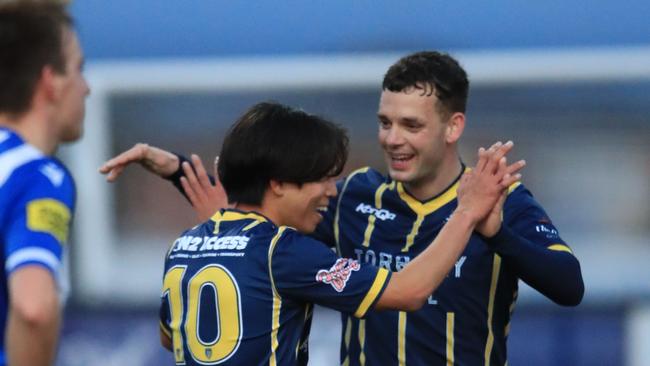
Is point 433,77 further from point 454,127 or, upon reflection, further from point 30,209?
point 30,209

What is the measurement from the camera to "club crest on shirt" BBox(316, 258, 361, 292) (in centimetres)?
334

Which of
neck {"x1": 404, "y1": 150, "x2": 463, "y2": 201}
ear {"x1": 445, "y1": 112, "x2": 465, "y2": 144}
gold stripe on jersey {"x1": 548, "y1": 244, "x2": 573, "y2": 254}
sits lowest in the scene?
gold stripe on jersey {"x1": 548, "y1": 244, "x2": 573, "y2": 254}

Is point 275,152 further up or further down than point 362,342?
further up

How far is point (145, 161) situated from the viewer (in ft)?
13.4

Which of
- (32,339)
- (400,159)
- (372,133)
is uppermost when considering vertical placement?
(372,133)

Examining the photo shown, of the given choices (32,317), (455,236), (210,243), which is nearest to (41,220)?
(32,317)

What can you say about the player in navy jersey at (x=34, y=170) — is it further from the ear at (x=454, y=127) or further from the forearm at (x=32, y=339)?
the ear at (x=454, y=127)

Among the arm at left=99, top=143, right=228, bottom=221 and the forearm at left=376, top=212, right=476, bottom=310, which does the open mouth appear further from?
the forearm at left=376, top=212, right=476, bottom=310

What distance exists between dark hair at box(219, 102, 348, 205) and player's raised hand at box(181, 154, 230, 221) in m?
0.61

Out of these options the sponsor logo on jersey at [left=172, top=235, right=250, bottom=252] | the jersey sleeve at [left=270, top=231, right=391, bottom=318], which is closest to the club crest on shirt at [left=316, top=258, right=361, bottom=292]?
the jersey sleeve at [left=270, top=231, right=391, bottom=318]

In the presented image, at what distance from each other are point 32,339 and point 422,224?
1829 millimetres

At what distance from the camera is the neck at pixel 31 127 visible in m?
2.81

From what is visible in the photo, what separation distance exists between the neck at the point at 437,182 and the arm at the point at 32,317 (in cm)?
183

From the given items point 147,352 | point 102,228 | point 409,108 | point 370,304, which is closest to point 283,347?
point 370,304
